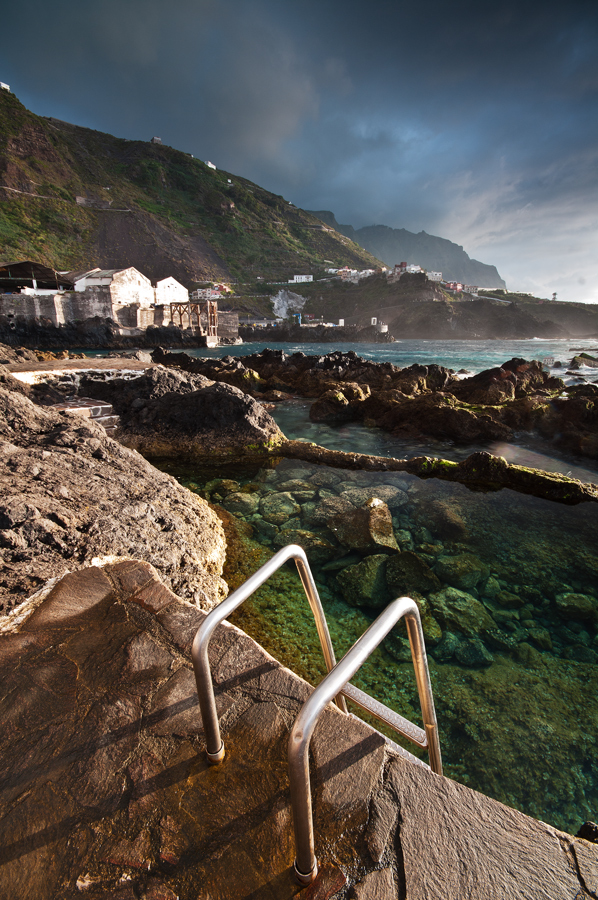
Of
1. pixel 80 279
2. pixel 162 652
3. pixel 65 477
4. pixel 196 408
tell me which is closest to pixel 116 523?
pixel 65 477

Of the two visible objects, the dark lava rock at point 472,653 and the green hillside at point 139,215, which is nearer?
the dark lava rock at point 472,653

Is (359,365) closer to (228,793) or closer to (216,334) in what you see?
(228,793)

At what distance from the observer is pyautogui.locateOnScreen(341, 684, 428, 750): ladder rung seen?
1817 mm

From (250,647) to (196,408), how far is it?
7.89 m

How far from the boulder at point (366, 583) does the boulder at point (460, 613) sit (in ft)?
2.00

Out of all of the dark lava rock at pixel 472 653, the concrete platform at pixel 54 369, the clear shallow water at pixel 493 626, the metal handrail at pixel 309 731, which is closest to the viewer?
the metal handrail at pixel 309 731

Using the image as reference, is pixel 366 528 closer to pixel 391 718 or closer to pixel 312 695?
pixel 391 718

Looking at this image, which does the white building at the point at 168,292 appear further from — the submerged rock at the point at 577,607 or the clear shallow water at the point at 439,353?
the submerged rock at the point at 577,607

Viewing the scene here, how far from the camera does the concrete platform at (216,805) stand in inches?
51.3

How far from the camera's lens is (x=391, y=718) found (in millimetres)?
1882

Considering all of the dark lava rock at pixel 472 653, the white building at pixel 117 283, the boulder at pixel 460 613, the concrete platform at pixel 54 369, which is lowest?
the dark lava rock at pixel 472 653

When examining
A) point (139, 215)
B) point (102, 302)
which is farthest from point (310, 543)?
point (139, 215)

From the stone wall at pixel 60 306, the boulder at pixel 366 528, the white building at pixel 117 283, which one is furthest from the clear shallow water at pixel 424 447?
the white building at pixel 117 283

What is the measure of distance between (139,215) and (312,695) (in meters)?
111
